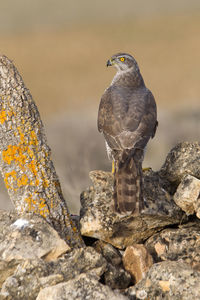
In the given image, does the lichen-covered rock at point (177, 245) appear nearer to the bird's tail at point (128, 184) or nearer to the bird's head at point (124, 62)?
the bird's tail at point (128, 184)

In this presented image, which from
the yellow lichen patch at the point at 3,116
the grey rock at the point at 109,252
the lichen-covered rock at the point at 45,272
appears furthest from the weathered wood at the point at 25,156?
the lichen-covered rock at the point at 45,272

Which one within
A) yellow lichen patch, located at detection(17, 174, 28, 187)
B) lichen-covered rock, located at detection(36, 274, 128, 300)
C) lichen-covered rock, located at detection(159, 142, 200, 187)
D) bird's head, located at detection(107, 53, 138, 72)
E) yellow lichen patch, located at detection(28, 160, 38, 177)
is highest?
bird's head, located at detection(107, 53, 138, 72)

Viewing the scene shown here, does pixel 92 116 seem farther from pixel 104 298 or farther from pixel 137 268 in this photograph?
pixel 104 298

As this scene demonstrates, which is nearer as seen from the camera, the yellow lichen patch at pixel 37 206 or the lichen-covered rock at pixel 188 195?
the yellow lichen patch at pixel 37 206

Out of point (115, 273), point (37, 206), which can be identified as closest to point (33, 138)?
point (37, 206)

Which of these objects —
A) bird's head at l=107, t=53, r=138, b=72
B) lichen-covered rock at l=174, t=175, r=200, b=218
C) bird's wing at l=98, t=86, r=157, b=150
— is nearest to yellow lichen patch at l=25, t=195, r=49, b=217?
bird's wing at l=98, t=86, r=157, b=150

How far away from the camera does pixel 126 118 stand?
8078mm

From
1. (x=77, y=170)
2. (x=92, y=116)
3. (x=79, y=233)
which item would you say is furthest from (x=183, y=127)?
(x=79, y=233)

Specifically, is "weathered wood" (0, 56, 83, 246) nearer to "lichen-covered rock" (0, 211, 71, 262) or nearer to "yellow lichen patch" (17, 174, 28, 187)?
"yellow lichen patch" (17, 174, 28, 187)

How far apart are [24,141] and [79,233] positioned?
4.72 ft

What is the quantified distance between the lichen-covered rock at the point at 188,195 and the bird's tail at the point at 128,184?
0.70 m

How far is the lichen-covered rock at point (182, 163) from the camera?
816 cm

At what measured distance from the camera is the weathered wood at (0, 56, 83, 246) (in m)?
7.20

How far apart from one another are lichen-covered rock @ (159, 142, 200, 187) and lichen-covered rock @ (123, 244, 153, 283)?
1517 mm
